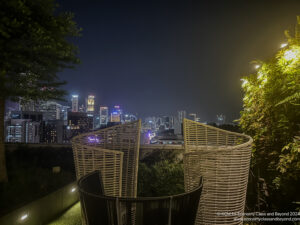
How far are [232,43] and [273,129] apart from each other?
15.7 feet

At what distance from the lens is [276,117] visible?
217cm

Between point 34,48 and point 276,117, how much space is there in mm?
3223

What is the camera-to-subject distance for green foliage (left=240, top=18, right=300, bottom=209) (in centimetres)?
185

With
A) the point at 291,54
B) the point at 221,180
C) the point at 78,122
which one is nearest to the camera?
the point at 221,180

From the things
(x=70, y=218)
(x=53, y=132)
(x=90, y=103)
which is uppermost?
(x=90, y=103)

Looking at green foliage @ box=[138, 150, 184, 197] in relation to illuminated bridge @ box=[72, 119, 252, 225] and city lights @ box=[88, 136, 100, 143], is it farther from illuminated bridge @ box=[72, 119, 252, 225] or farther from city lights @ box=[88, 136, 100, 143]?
city lights @ box=[88, 136, 100, 143]

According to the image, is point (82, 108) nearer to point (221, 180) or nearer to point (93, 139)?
point (93, 139)

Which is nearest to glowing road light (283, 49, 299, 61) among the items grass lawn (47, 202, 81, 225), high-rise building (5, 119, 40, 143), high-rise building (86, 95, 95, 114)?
grass lawn (47, 202, 81, 225)

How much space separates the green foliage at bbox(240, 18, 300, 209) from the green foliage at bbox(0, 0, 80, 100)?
2.84 meters

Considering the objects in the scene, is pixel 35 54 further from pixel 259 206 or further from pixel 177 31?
pixel 177 31

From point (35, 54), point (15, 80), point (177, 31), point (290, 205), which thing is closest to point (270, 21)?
point (290, 205)

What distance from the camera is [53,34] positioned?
9.18ft

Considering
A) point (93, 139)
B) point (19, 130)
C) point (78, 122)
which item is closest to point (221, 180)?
point (93, 139)

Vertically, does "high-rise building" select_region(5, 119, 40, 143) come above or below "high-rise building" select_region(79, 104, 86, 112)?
below
